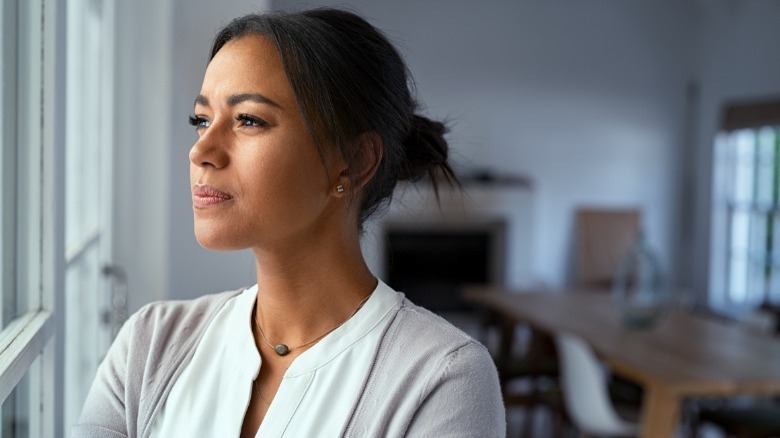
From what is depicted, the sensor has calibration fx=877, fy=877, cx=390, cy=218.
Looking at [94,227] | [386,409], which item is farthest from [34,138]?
[94,227]

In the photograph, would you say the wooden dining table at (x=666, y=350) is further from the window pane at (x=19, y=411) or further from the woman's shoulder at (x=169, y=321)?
the window pane at (x=19, y=411)

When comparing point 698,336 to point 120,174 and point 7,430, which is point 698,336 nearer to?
point 120,174

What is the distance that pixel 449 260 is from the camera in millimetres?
7676

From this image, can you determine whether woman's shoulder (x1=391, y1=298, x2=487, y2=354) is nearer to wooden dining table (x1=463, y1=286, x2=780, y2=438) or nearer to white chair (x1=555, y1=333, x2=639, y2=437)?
wooden dining table (x1=463, y1=286, x2=780, y2=438)

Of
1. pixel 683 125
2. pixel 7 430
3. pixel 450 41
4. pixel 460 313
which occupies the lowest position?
pixel 460 313

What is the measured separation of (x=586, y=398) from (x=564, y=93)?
473 centimetres

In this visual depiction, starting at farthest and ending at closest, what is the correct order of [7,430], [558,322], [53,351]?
[558,322]
[53,351]
[7,430]

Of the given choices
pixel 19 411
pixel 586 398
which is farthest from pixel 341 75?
pixel 586 398

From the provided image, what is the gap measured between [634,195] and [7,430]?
7.39 meters

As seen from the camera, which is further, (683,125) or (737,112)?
(683,125)

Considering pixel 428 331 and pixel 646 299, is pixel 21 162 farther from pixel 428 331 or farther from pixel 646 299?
pixel 646 299

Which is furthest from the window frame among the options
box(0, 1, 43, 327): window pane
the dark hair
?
the dark hair

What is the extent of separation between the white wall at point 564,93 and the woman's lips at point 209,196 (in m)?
6.29

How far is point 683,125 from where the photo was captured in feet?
26.4
